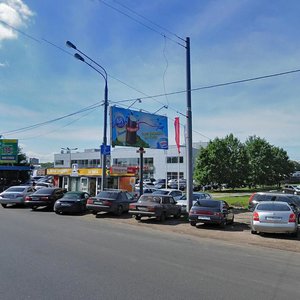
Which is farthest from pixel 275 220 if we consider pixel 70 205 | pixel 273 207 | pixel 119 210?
pixel 70 205

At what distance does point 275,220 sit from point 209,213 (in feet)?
10.6

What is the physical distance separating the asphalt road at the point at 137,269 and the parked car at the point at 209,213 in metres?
4.48

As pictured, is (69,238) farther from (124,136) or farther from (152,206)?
(124,136)

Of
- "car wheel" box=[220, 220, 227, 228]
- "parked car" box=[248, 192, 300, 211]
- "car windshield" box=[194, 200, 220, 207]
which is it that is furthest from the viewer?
"parked car" box=[248, 192, 300, 211]

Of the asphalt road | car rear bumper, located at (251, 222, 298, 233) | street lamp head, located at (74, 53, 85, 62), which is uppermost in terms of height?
street lamp head, located at (74, 53, 85, 62)

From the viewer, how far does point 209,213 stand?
16297 mm

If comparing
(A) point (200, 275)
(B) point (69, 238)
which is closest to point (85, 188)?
(B) point (69, 238)

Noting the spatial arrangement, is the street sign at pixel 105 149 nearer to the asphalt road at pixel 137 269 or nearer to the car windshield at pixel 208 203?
the car windshield at pixel 208 203

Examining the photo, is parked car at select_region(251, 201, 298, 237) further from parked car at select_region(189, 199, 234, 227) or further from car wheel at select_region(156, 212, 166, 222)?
car wheel at select_region(156, 212, 166, 222)

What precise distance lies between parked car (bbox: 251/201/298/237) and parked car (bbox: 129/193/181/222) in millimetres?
5259

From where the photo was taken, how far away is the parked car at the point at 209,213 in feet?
53.2

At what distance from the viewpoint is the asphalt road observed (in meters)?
5.82

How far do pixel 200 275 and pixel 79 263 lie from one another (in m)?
2.58

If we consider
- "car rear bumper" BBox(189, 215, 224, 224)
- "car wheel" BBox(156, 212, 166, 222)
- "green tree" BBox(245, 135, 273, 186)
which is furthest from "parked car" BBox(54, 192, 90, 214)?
"green tree" BBox(245, 135, 273, 186)
